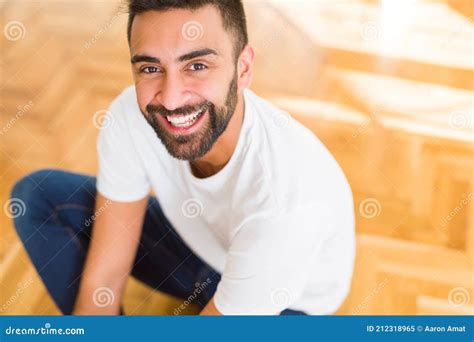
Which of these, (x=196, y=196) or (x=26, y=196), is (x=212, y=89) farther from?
(x=26, y=196)

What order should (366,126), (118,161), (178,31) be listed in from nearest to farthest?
(178,31)
(118,161)
(366,126)

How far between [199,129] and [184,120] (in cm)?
2

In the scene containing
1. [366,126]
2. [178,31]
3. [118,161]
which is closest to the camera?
[178,31]

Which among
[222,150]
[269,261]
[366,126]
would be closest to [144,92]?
[222,150]

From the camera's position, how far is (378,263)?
1043 millimetres

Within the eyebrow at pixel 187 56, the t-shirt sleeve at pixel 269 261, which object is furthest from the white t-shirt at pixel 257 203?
the eyebrow at pixel 187 56

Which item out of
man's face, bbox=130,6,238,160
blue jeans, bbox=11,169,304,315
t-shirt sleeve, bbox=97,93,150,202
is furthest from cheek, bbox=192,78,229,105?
blue jeans, bbox=11,169,304,315

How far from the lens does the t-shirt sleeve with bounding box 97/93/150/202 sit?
0.81 meters

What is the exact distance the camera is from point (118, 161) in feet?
2.68

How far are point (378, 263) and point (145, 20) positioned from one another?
0.61m

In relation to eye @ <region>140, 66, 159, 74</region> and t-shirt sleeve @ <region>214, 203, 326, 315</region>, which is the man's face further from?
t-shirt sleeve @ <region>214, 203, 326, 315</region>

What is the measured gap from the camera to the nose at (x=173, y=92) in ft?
2.33
